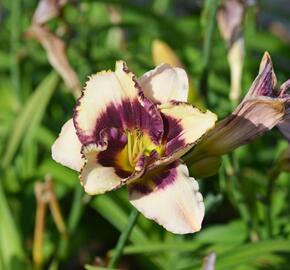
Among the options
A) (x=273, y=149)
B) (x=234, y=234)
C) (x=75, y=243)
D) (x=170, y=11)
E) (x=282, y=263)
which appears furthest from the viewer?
(x=170, y=11)

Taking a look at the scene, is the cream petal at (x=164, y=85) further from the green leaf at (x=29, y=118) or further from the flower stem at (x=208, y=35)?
the green leaf at (x=29, y=118)

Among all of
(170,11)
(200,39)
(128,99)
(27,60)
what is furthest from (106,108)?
(170,11)

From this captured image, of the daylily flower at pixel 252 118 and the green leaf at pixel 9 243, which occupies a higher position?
the daylily flower at pixel 252 118

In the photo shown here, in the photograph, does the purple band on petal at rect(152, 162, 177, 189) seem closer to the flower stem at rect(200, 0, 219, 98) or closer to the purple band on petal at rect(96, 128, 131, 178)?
the purple band on petal at rect(96, 128, 131, 178)

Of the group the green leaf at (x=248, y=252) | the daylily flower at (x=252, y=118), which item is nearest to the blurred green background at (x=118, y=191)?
the green leaf at (x=248, y=252)

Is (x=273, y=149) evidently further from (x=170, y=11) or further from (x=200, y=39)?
(x=170, y=11)

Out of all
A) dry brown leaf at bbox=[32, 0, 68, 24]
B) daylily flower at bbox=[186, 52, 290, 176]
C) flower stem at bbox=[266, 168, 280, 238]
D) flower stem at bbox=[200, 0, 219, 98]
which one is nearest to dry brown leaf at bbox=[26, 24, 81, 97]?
dry brown leaf at bbox=[32, 0, 68, 24]
